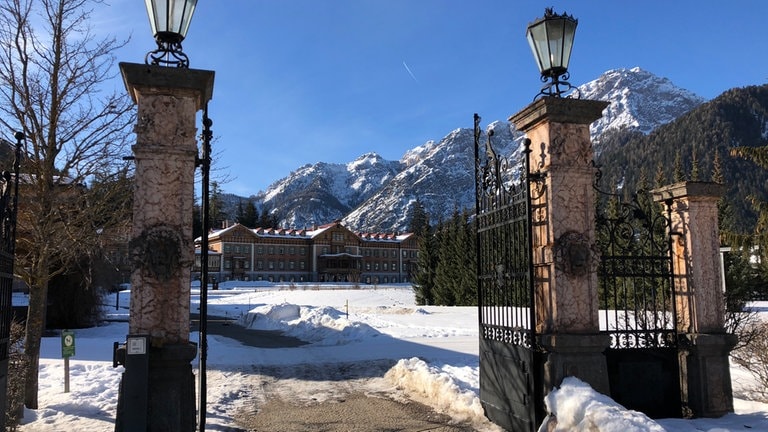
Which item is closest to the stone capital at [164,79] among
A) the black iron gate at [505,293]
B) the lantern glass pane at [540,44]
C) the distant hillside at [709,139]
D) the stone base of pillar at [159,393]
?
the stone base of pillar at [159,393]

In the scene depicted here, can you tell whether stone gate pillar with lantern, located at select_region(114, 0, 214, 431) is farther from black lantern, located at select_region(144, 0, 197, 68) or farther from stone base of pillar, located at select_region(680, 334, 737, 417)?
stone base of pillar, located at select_region(680, 334, 737, 417)

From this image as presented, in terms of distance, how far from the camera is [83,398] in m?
9.61

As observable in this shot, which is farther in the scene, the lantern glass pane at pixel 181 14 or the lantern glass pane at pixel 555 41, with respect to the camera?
the lantern glass pane at pixel 555 41

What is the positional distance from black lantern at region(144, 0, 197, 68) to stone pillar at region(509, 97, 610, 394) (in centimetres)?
407

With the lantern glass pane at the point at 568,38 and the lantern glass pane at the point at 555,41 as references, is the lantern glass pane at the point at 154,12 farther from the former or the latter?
the lantern glass pane at the point at 568,38

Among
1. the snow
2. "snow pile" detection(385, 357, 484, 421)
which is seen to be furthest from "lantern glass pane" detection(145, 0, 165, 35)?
"snow pile" detection(385, 357, 484, 421)

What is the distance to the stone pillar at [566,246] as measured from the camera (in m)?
6.43

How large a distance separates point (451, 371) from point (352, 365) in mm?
3563

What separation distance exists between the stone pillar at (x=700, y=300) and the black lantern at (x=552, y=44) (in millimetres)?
2103

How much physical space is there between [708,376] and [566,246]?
2.46 meters

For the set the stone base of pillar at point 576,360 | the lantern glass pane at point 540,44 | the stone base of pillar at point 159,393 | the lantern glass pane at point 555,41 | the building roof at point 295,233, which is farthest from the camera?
the building roof at point 295,233

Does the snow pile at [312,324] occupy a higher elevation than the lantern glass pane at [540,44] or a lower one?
lower

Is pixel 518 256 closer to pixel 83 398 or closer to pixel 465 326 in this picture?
pixel 83 398

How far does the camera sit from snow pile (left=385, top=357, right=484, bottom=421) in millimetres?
8287
